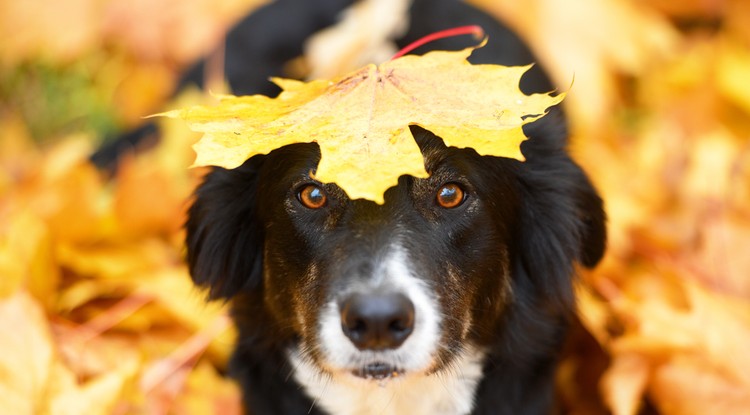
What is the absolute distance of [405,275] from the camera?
2.00 meters

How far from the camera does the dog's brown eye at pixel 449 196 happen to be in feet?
Answer: 7.19

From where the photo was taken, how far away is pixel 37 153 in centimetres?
468

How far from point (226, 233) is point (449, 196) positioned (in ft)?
2.32

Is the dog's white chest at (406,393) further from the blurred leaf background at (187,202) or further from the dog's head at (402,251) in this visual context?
the blurred leaf background at (187,202)

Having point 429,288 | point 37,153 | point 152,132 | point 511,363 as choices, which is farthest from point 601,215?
point 37,153

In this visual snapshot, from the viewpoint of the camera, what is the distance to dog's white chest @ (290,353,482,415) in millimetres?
2457

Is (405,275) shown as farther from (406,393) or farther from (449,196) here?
(406,393)

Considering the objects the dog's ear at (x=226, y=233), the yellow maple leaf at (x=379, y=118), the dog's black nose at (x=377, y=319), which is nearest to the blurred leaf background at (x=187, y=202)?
the dog's ear at (x=226, y=233)

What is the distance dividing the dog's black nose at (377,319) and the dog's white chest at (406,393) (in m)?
0.47

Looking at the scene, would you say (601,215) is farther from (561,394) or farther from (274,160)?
(274,160)

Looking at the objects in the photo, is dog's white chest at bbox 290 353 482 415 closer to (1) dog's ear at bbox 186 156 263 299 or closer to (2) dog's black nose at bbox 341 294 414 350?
(1) dog's ear at bbox 186 156 263 299

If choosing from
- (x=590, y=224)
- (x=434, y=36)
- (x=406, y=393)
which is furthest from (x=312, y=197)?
(x=590, y=224)

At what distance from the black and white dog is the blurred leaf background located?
23 cm

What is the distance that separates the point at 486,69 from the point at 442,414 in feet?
3.52
